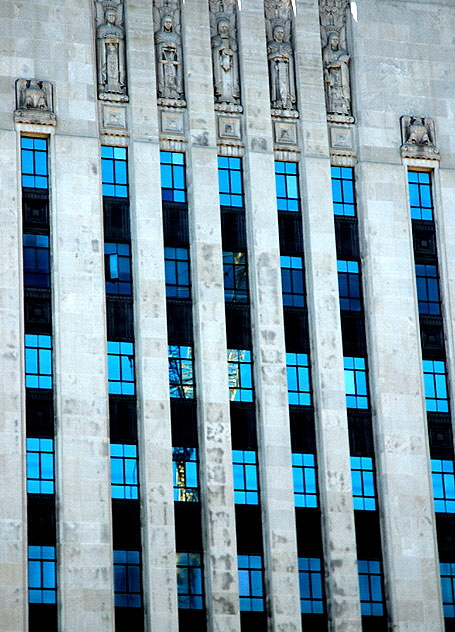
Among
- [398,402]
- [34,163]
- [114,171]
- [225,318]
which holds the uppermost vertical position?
[34,163]

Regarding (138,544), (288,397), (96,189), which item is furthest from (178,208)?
(138,544)

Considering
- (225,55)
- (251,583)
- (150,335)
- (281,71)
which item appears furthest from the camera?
(281,71)

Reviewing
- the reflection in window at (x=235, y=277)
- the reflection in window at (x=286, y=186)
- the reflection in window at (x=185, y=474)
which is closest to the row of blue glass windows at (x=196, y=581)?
the reflection in window at (x=185, y=474)

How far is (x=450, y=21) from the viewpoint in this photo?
86.6 metres

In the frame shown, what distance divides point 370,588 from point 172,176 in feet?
58.5

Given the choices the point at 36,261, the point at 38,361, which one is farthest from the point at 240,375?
the point at 36,261

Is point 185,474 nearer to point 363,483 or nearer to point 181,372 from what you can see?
point 181,372

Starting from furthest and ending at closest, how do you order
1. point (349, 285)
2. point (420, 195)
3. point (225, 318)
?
point (420, 195) → point (349, 285) → point (225, 318)

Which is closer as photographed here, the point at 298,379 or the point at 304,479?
the point at 304,479

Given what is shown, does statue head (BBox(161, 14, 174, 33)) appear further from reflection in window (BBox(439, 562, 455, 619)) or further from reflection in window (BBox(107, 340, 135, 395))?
reflection in window (BBox(439, 562, 455, 619))

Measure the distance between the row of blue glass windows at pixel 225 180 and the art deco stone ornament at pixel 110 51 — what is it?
2394mm

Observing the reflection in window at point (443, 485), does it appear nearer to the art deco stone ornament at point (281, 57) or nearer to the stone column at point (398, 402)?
the stone column at point (398, 402)

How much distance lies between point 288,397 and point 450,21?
1879cm

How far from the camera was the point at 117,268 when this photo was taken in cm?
7888
